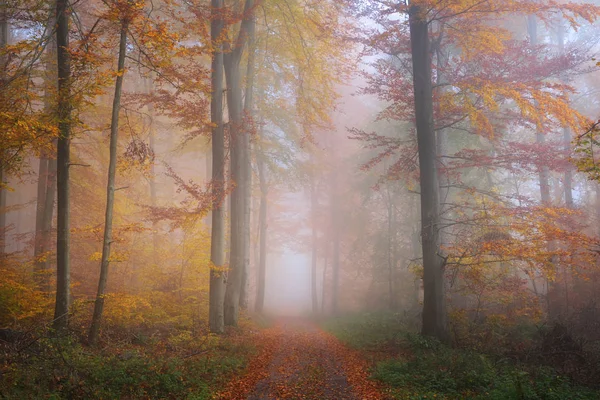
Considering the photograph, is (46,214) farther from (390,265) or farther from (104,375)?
(390,265)

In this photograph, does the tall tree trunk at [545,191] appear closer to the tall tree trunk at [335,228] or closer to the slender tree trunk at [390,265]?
the slender tree trunk at [390,265]

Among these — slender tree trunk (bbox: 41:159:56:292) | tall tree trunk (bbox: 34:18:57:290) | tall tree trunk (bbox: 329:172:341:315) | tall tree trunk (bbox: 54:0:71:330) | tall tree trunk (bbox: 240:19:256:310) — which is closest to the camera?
tall tree trunk (bbox: 54:0:71:330)

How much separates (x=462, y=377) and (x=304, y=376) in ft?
10.2

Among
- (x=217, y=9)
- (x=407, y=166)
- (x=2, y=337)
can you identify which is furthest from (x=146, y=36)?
(x=407, y=166)

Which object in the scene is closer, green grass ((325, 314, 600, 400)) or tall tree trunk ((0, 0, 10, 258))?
green grass ((325, 314, 600, 400))

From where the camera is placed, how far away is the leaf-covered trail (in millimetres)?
6727

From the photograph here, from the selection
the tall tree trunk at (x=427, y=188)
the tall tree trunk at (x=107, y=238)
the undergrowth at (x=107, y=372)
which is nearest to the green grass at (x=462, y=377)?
the tall tree trunk at (x=427, y=188)

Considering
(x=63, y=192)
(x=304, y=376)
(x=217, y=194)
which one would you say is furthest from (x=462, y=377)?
(x=63, y=192)

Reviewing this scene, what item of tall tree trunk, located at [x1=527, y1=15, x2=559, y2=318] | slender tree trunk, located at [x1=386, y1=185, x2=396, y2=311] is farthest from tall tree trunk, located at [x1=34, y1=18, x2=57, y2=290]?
tall tree trunk, located at [x1=527, y1=15, x2=559, y2=318]

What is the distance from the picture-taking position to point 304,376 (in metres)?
7.92

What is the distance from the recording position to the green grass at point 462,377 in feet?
19.4

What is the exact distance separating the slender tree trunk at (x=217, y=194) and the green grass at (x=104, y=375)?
3359mm

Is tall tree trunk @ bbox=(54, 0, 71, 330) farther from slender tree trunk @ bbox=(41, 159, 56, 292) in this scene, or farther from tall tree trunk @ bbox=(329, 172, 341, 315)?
tall tree trunk @ bbox=(329, 172, 341, 315)

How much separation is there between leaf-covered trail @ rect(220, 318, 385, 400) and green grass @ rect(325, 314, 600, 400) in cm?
56
